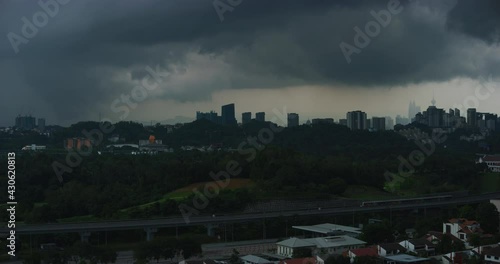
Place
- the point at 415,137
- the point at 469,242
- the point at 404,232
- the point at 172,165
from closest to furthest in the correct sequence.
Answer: the point at 469,242, the point at 404,232, the point at 172,165, the point at 415,137

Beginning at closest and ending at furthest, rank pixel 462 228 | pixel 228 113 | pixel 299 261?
1. pixel 299 261
2. pixel 462 228
3. pixel 228 113

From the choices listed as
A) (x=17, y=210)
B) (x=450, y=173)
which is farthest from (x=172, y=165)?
(x=450, y=173)

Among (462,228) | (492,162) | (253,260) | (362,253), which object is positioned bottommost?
(253,260)

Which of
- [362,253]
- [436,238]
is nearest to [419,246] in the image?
[436,238]

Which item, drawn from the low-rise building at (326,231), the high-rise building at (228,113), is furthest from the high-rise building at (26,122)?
the low-rise building at (326,231)

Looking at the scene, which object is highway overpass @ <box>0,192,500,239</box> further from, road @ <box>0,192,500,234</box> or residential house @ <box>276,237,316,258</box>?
residential house @ <box>276,237,316,258</box>

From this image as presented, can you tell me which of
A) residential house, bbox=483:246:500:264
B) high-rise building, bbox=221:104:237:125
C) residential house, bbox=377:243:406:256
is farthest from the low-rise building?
high-rise building, bbox=221:104:237:125

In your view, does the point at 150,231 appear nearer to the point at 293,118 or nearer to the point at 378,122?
the point at 293,118

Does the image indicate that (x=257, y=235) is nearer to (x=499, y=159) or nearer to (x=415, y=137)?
(x=499, y=159)

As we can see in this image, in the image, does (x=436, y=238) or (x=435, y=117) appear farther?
(x=435, y=117)

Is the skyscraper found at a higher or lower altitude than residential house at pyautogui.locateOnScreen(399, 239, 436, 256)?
higher

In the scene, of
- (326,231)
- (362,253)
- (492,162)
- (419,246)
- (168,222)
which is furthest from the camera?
(492,162)
